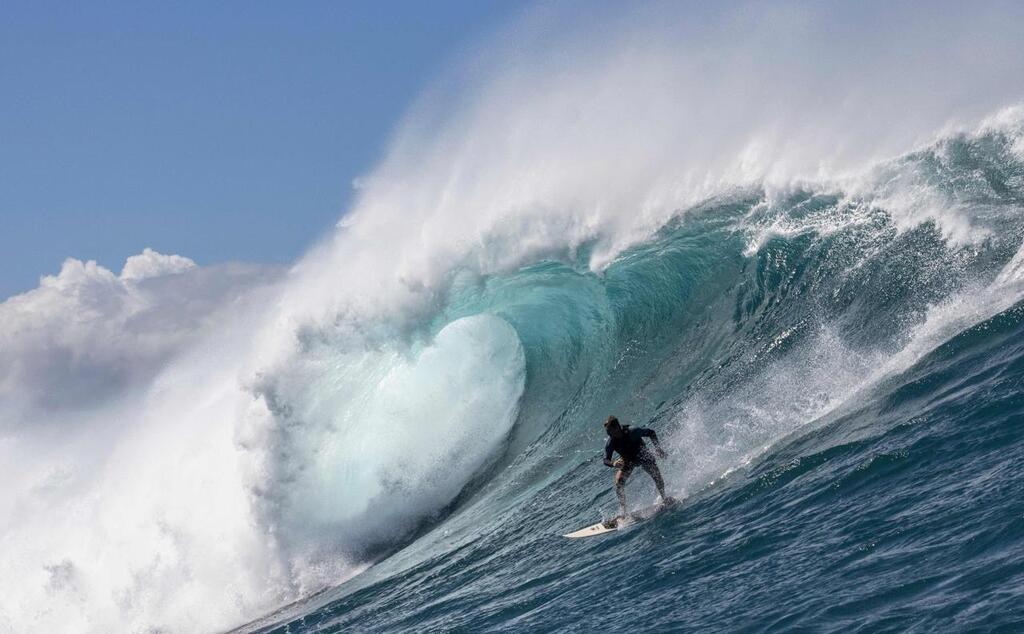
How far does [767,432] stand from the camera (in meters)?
12.9

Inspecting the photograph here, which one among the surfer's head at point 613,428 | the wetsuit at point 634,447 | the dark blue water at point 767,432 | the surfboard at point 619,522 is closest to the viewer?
the dark blue water at point 767,432

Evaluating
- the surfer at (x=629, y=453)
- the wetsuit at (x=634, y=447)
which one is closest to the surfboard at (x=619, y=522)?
the surfer at (x=629, y=453)

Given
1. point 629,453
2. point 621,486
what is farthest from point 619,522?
point 629,453

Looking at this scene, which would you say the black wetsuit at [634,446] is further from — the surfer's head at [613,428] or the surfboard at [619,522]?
the surfboard at [619,522]

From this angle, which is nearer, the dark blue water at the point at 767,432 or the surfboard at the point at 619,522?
the dark blue water at the point at 767,432

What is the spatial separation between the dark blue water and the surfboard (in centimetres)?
23

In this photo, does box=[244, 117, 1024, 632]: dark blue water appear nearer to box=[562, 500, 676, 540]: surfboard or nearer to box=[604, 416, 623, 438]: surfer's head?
box=[562, 500, 676, 540]: surfboard

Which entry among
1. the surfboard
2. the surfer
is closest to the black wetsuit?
the surfer

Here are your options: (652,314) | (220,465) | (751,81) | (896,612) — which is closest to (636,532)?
(896,612)

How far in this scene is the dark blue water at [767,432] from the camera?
27.1ft

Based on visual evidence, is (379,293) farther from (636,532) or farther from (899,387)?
(899,387)

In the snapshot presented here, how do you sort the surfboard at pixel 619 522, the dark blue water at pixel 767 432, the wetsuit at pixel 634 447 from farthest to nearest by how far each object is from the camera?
the wetsuit at pixel 634 447 → the surfboard at pixel 619 522 → the dark blue water at pixel 767 432

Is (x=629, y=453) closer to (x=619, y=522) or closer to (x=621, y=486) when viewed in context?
(x=621, y=486)

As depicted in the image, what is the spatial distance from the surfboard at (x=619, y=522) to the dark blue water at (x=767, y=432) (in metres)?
0.23
